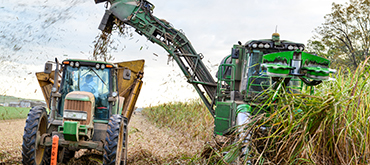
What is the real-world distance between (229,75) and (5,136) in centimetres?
628

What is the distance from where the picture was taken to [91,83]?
19.5ft

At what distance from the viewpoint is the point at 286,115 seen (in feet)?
14.6

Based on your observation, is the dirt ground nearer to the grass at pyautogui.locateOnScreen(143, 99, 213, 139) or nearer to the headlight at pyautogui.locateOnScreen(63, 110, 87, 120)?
the grass at pyautogui.locateOnScreen(143, 99, 213, 139)

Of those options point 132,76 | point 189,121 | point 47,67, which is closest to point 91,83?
point 47,67

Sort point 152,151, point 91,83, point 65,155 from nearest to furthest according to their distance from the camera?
point 91,83 → point 65,155 → point 152,151

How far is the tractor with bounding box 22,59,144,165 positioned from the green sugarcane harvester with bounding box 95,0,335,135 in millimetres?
1768

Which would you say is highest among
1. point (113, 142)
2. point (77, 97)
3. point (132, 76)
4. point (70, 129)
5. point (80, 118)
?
point (132, 76)

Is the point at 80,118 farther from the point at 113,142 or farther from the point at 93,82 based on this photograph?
the point at 93,82

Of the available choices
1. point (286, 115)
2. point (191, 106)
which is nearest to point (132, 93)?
point (286, 115)

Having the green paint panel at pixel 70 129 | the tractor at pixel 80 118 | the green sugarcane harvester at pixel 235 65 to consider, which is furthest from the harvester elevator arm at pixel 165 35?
the green paint panel at pixel 70 129

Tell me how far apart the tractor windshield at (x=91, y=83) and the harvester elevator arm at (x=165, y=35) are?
3001 millimetres

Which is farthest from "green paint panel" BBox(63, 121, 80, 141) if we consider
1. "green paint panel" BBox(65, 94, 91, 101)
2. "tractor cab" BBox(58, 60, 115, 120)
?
"tractor cab" BBox(58, 60, 115, 120)

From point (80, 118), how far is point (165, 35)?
409cm

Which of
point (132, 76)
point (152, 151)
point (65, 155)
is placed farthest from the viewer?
point (132, 76)
